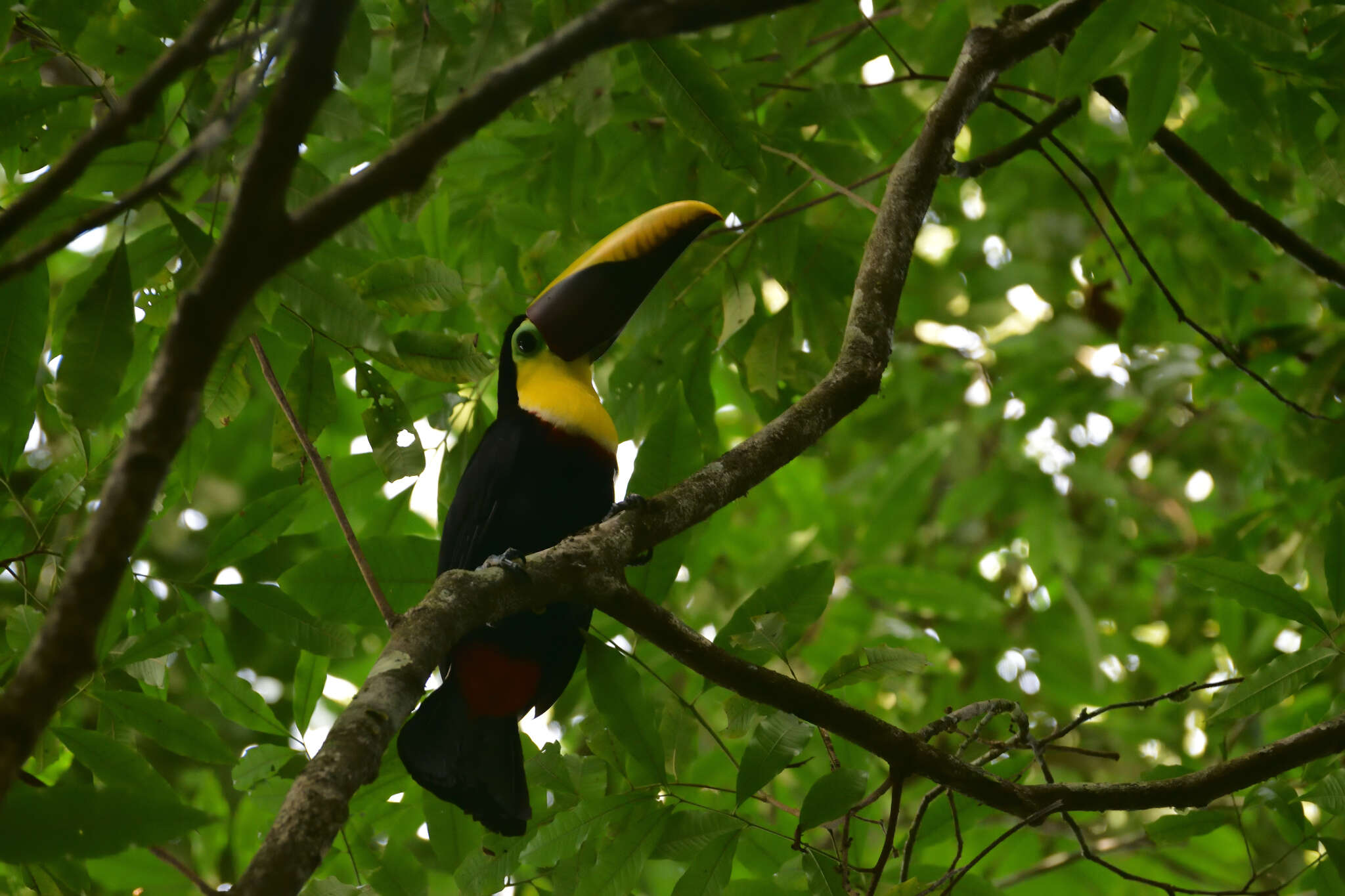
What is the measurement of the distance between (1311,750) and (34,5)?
119 inches

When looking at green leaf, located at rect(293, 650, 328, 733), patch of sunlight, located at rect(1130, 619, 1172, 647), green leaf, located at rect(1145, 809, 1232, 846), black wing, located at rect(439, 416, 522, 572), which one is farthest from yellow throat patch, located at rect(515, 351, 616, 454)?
patch of sunlight, located at rect(1130, 619, 1172, 647)

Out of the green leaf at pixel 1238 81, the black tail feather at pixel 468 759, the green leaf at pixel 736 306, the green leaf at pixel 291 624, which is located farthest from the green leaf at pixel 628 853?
the green leaf at pixel 1238 81

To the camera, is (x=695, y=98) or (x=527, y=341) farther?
(x=527, y=341)

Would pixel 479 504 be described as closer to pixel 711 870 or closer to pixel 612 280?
pixel 612 280

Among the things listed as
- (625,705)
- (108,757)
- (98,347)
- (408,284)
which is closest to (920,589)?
(625,705)

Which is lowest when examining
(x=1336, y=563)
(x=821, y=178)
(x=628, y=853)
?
(x=628, y=853)

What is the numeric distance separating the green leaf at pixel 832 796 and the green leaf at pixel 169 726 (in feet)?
4.07

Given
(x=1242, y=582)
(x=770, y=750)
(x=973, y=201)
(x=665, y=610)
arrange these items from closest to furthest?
1. (x=770, y=750)
2. (x=665, y=610)
3. (x=1242, y=582)
4. (x=973, y=201)

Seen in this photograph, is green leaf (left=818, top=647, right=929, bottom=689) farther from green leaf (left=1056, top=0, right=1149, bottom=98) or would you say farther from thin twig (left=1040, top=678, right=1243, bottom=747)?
green leaf (left=1056, top=0, right=1149, bottom=98)

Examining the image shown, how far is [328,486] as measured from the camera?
7.57 feet

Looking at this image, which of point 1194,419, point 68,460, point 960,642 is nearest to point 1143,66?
point 68,460

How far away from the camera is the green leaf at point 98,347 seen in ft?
6.33

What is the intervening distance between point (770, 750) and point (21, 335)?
1644mm

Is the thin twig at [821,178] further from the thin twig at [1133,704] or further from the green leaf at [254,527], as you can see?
the green leaf at [254,527]
